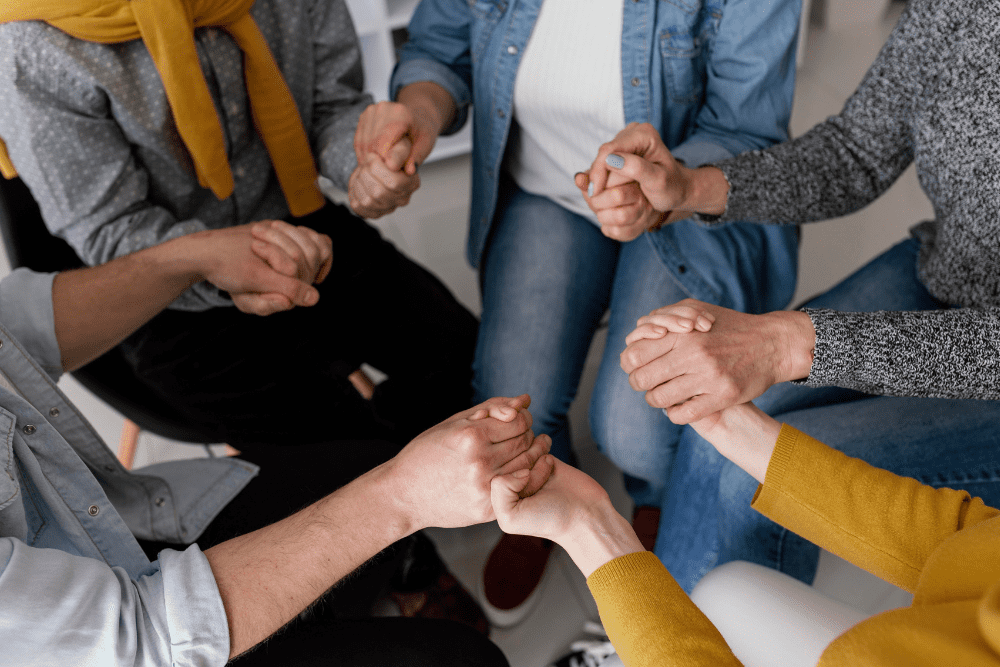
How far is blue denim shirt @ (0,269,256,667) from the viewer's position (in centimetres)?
65

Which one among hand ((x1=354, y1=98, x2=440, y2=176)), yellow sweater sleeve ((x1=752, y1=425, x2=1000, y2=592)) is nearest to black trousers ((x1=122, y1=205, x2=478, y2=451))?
hand ((x1=354, y1=98, x2=440, y2=176))

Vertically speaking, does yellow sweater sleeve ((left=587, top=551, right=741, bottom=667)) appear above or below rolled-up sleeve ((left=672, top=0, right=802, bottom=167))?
below

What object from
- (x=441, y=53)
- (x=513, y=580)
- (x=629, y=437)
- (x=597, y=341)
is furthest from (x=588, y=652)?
(x=441, y=53)

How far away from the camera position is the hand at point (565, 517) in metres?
0.78

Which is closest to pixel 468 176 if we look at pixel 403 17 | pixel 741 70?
pixel 403 17

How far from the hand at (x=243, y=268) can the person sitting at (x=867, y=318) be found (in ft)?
1.48

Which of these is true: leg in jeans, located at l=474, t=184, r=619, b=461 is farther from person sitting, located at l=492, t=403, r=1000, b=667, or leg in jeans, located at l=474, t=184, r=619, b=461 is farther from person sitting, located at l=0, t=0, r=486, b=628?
person sitting, located at l=492, t=403, r=1000, b=667

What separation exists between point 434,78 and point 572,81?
0.27 meters

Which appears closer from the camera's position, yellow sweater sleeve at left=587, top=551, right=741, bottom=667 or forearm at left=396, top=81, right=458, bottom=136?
yellow sweater sleeve at left=587, top=551, right=741, bottom=667

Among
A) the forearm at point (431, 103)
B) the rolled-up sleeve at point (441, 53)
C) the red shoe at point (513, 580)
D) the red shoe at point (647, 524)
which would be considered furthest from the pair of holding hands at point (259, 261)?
the red shoe at point (647, 524)

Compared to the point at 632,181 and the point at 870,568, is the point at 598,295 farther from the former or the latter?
the point at 870,568

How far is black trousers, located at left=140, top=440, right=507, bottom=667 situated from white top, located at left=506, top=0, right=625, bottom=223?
613 mm

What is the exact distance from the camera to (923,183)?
1106mm

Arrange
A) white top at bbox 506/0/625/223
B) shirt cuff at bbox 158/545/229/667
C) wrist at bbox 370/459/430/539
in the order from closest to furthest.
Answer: shirt cuff at bbox 158/545/229/667
wrist at bbox 370/459/430/539
white top at bbox 506/0/625/223
